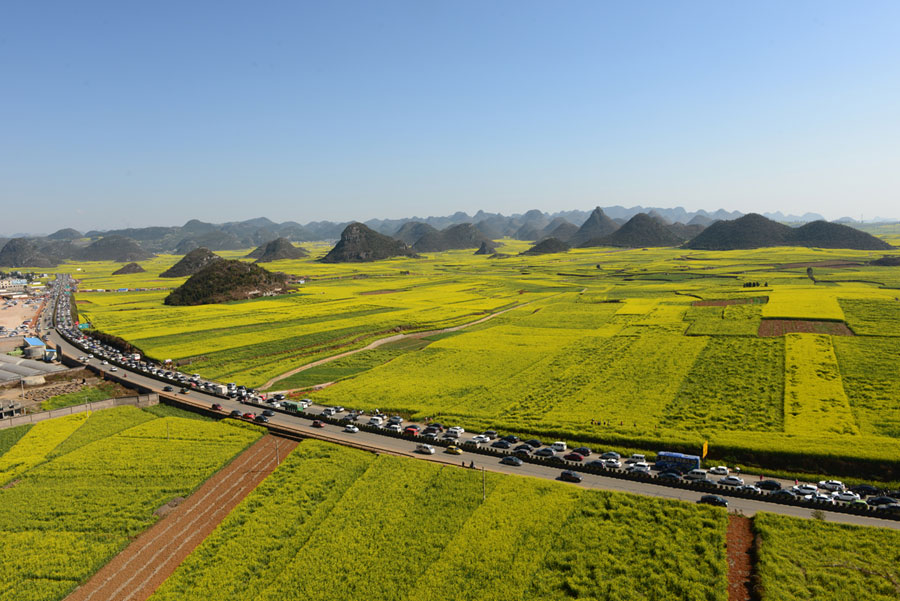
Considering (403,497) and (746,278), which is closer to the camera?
(403,497)

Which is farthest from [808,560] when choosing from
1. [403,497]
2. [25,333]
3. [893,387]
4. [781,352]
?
[25,333]

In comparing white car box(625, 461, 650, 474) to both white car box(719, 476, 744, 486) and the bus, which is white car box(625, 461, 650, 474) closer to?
the bus

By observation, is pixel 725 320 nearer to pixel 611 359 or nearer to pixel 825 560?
pixel 611 359

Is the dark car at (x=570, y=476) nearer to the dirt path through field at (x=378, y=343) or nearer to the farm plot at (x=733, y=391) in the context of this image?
the farm plot at (x=733, y=391)

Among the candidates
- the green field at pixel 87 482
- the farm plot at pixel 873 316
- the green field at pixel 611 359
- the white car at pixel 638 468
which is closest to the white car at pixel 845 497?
the green field at pixel 611 359

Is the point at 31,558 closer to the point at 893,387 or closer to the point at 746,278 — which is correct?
the point at 893,387

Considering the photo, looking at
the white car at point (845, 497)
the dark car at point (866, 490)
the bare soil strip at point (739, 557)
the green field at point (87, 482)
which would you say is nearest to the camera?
the bare soil strip at point (739, 557)
